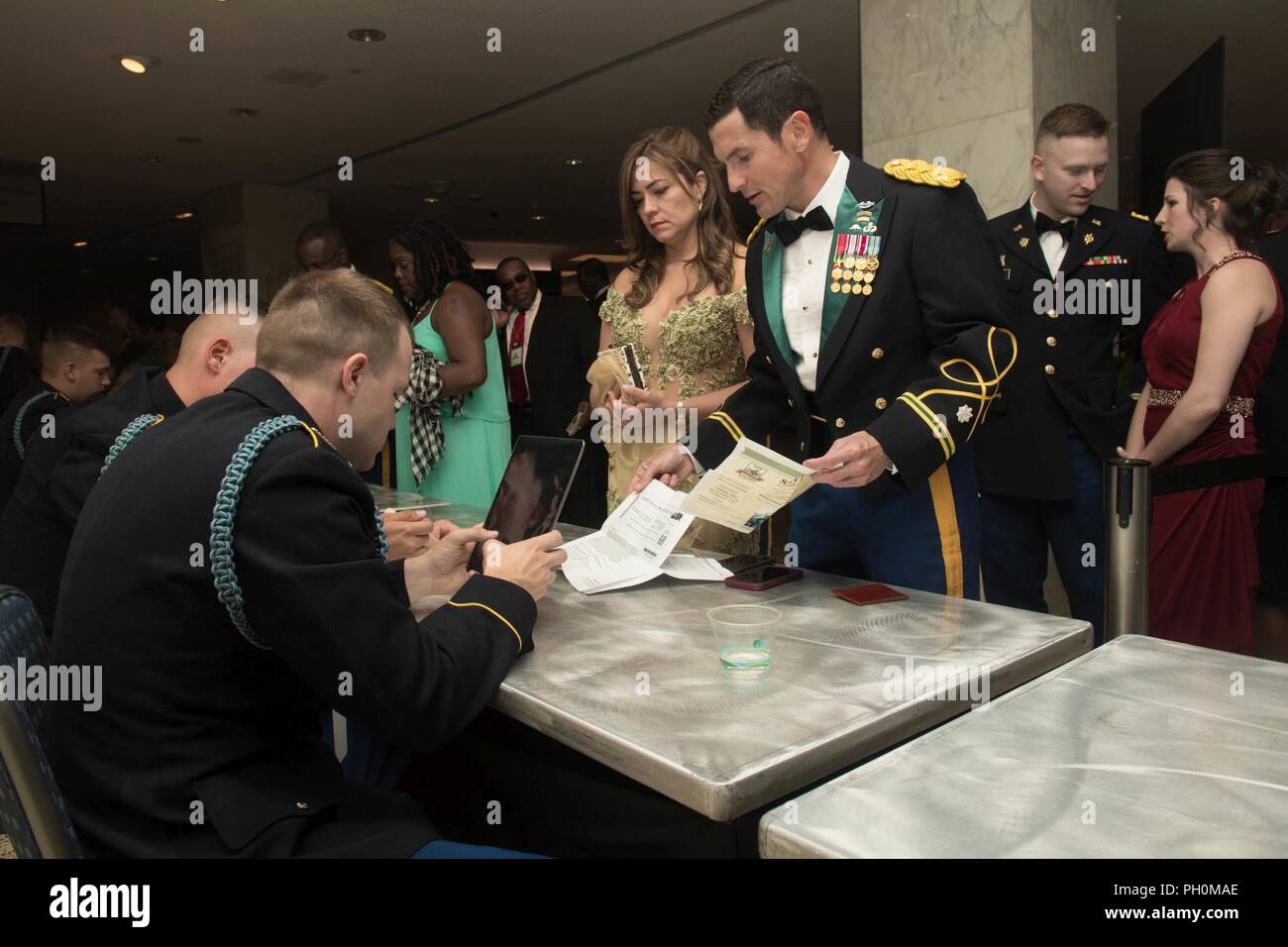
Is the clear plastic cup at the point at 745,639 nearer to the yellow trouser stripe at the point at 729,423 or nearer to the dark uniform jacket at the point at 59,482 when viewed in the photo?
the yellow trouser stripe at the point at 729,423

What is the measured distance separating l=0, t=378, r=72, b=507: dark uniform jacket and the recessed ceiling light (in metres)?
3.31

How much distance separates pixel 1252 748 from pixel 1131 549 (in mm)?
824

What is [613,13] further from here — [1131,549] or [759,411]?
[1131,549]

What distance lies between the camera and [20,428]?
3.68 m

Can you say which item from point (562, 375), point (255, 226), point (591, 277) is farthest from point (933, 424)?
point (255, 226)

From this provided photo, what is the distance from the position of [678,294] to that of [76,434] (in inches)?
57.0

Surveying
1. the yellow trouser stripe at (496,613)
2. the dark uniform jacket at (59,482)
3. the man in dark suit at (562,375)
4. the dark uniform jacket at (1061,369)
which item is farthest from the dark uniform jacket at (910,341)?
the man in dark suit at (562,375)

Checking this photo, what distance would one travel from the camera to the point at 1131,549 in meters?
1.72

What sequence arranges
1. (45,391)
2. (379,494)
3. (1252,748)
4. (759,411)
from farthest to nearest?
(45,391) → (379,494) → (759,411) → (1252,748)

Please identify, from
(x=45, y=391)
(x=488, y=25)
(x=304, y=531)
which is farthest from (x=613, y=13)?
(x=304, y=531)

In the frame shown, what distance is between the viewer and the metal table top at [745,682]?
39.8 inches

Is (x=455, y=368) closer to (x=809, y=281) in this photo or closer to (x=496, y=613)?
(x=809, y=281)

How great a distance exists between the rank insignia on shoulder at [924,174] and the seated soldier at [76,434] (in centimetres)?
137

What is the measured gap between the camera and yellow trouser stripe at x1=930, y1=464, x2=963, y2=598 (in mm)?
1819
